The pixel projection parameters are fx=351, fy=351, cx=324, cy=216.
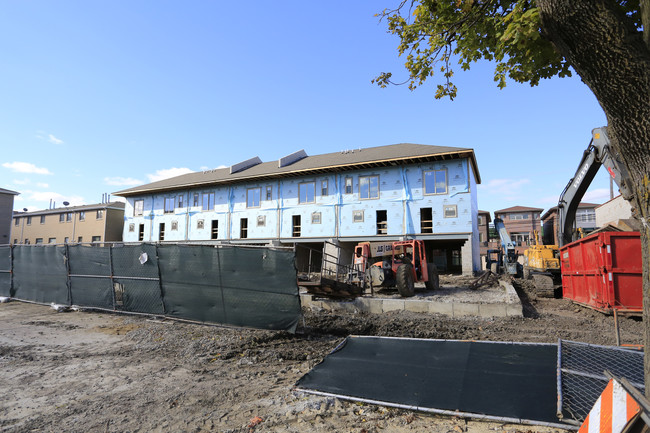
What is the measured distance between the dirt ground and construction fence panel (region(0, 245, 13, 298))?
2976 millimetres

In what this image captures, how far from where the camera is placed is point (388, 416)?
3877mm

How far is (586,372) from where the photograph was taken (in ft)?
14.0

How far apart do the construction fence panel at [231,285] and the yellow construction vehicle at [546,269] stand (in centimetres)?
1199

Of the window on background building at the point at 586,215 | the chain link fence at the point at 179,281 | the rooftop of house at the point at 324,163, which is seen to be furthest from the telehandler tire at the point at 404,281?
the window on background building at the point at 586,215

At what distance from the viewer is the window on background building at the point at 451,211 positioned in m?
23.8

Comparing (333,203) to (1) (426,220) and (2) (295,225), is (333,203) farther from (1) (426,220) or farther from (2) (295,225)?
(1) (426,220)

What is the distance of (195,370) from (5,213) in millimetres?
41854

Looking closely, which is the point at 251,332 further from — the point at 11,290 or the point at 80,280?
the point at 11,290

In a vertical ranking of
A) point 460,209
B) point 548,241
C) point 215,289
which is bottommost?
point 215,289

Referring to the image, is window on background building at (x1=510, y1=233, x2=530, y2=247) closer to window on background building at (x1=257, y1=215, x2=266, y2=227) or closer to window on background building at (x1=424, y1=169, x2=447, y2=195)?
window on background building at (x1=424, y1=169, x2=447, y2=195)

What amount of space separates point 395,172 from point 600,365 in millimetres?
22038

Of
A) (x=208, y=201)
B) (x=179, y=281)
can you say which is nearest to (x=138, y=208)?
(x=208, y=201)

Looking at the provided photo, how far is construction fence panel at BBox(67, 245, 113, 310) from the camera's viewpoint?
9.99 m

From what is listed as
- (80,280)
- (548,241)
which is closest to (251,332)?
(80,280)
